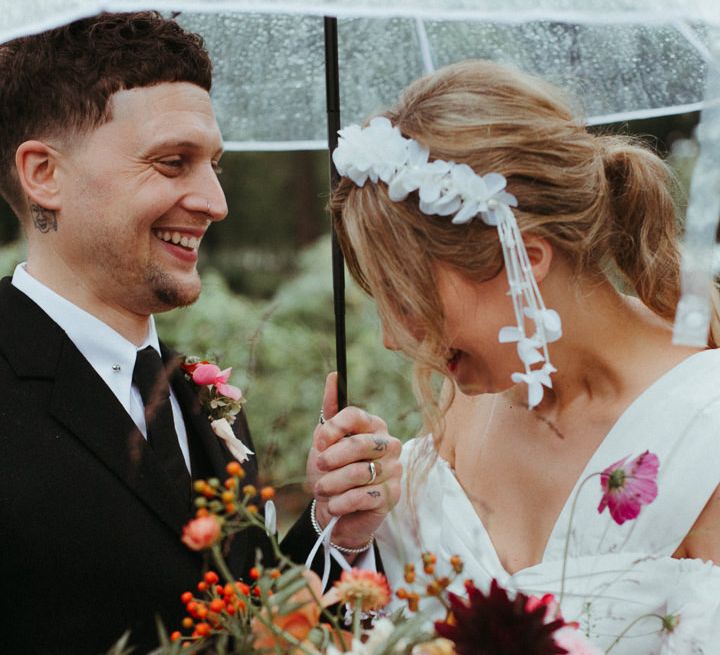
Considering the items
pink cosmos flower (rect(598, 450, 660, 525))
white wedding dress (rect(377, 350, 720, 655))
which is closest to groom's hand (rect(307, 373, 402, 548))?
white wedding dress (rect(377, 350, 720, 655))

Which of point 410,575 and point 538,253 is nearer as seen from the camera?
point 410,575

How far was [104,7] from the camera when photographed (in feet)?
4.70

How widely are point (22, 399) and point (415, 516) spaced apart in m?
1.08

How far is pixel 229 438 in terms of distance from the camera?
268 centimetres

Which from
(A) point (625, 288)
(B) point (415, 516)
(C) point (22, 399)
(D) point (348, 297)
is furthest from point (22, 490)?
(D) point (348, 297)

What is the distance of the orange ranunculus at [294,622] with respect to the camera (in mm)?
1338

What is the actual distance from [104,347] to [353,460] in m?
0.73

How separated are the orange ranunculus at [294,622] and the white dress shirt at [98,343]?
1209 millimetres

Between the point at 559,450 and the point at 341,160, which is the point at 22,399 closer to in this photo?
the point at 341,160

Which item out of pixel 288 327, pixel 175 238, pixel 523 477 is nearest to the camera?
pixel 523 477

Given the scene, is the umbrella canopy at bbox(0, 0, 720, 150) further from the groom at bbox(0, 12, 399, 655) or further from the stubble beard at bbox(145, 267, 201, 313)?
the stubble beard at bbox(145, 267, 201, 313)

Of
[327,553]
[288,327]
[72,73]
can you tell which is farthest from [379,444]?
[288,327]

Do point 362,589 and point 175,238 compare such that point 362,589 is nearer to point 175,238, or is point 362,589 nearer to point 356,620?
point 356,620

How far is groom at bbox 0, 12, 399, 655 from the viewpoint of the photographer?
2.23 metres
